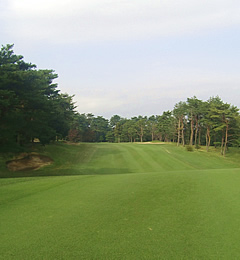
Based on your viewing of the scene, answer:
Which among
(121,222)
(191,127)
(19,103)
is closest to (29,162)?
(19,103)

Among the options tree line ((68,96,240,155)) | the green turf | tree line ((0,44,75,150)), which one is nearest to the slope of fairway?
the green turf

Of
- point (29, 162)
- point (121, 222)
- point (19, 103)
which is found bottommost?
point (29, 162)

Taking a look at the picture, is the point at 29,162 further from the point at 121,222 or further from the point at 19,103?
the point at 121,222

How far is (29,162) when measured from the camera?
19.7 metres

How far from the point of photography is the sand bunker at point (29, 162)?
18356mm

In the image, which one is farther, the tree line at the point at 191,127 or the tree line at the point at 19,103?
the tree line at the point at 191,127

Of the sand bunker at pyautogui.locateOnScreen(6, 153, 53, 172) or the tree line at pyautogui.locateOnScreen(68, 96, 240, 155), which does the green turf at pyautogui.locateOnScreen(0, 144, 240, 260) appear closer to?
the sand bunker at pyautogui.locateOnScreen(6, 153, 53, 172)

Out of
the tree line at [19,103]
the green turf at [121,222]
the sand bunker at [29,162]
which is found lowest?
the sand bunker at [29,162]

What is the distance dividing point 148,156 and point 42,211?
878 inches

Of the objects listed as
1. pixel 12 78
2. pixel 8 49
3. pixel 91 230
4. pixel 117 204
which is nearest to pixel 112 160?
pixel 12 78

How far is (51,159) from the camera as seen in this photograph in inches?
858

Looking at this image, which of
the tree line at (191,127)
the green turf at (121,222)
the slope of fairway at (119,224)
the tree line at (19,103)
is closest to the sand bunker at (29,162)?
the tree line at (19,103)

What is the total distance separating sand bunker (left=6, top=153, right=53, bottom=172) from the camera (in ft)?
60.2

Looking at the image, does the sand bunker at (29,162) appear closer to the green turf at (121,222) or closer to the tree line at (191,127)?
the green turf at (121,222)
